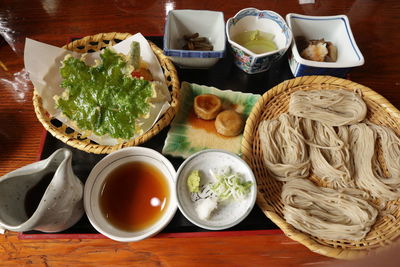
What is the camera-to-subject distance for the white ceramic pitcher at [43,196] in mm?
1369

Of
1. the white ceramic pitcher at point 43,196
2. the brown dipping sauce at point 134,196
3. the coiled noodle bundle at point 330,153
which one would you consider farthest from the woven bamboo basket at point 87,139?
the coiled noodle bundle at point 330,153

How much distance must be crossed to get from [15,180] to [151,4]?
205cm

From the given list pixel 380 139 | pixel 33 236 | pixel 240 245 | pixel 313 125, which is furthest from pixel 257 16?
pixel 33 236

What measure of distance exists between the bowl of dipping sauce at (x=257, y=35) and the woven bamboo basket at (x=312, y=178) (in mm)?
260

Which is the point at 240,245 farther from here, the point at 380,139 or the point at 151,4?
the point at 151,4

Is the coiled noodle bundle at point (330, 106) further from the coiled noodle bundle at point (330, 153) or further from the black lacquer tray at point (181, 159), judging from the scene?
the black lacquer tray at point (181, 159)

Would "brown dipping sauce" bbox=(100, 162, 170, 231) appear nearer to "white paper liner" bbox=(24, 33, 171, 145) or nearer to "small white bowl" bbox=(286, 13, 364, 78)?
"white paper liner" bbox=(24, 33, 171, 145)

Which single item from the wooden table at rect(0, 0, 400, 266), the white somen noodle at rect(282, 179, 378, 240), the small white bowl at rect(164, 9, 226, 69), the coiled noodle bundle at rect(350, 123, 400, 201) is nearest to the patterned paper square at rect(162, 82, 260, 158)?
the small white bowl at rect(164, 9, 226, 69)

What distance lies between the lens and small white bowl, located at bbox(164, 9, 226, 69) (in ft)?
6.66

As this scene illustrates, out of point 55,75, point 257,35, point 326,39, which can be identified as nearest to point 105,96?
point 55,75

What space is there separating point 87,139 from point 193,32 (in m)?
1.19

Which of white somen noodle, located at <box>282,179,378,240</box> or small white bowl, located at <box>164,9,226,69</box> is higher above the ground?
small white bowl, located at <box>164,9,226,69</box>

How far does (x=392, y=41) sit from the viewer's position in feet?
8.55

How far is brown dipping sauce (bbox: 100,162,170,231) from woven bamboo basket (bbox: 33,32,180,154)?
181mm
